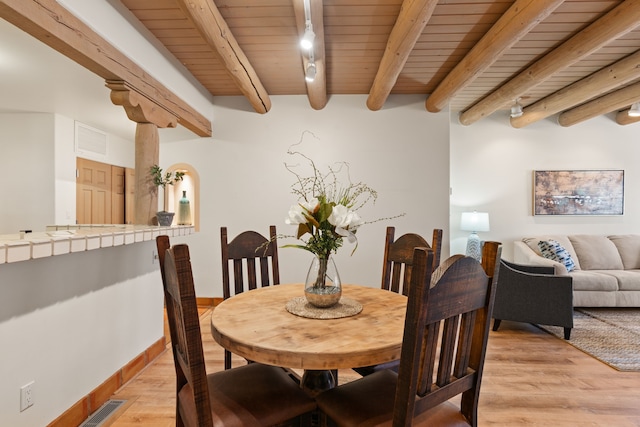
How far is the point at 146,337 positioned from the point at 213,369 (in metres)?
0.57

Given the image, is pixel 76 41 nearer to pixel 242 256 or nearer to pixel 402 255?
pixel 242 256

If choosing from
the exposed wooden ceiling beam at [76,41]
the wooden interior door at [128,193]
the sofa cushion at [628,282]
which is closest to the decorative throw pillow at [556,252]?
the sofa cushion at [628,282]

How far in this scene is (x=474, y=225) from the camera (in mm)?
4883

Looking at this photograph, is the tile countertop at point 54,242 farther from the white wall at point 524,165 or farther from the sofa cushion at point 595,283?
the white wall at point 524,165

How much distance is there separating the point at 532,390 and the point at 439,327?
6.23 ft

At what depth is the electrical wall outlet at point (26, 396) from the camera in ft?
5.13

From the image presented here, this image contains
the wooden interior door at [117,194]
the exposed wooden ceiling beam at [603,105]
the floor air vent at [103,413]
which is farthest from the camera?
the wooden interior door at [117,194]

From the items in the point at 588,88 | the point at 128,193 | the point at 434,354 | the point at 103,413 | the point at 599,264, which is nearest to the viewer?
the point at 434,354

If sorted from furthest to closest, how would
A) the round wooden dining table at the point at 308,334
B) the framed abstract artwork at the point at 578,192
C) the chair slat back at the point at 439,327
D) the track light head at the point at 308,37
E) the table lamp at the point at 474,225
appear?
the framed abstract artwork at the point at 578,192 < the table lamp at the point at 474,225 < the track light head at the point at 308,37 < the round wooden dining table at the point at 308,334 < the chair slat back at the point at 439,327

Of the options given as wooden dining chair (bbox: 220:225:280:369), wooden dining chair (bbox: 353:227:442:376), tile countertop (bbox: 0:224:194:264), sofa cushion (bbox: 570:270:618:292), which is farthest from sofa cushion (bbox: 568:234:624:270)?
tile countertop (bbox: 0:224:194:264)

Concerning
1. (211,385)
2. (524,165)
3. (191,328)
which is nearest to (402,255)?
(211,385)

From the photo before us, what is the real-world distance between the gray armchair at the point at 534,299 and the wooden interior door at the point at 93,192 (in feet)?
16.7

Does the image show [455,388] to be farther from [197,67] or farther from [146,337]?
[197,67]

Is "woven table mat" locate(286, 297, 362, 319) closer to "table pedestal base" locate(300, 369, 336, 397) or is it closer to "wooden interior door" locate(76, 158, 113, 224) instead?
"table pedestal base" locate(300, 369, 336, 397)
